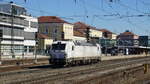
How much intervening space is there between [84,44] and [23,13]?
5366 centimetres

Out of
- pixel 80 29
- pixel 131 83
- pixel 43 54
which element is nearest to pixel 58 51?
pixel 131 83

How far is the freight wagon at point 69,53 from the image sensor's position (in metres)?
38.7

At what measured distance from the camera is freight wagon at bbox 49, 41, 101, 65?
38.7 meters

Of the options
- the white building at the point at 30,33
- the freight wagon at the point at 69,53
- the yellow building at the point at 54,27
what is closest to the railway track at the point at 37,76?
the freight wagon at the point at 69,53

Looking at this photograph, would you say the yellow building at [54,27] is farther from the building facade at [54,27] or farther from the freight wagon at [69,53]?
the freight wagon at [69,53]

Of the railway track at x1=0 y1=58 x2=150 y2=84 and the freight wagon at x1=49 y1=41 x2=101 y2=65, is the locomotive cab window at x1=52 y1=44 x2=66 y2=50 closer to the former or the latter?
the freight wagon at x1=49 y1=41 x2=101 y2=65

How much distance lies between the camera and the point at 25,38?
307ft

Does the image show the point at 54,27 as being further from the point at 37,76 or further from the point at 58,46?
the point at 37,76

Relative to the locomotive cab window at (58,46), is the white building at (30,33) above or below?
above

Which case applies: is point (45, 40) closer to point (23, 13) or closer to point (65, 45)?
point (23, 13)

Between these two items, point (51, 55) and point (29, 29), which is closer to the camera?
point (51, 55)

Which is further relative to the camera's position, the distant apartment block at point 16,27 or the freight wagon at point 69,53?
the distant apartment block at point 16,27

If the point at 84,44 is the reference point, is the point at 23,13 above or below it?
above

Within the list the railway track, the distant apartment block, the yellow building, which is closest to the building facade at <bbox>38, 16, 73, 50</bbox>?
the yellow building
